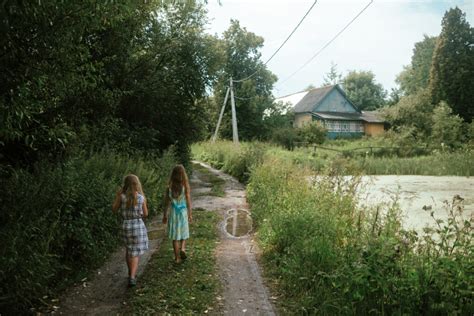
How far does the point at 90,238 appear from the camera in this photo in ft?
19.4

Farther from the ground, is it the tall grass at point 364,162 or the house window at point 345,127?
the house window at point 345,127

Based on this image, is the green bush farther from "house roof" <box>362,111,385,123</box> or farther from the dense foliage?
"house roof" <box>362,111,385,123</box>

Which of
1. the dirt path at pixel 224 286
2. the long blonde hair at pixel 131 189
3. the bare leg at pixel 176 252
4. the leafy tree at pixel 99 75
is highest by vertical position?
the leafy tree at pixel 99 75

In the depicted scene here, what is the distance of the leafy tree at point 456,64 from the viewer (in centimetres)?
3747

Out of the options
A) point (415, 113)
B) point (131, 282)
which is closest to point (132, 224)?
point (131, 282)

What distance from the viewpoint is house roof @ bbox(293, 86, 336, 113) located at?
48.5 m

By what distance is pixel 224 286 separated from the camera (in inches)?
211

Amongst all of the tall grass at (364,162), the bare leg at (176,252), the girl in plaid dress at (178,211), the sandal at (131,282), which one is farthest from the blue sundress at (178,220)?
the tall grass at (364,162)

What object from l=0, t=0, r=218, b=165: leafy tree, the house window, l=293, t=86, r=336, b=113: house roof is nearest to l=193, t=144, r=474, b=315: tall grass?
l=0, t=0, r=218, b=165: leafy tree

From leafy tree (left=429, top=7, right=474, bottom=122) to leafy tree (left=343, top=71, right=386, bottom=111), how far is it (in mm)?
28194

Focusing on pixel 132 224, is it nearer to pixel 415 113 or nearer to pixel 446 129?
pixel 446 129

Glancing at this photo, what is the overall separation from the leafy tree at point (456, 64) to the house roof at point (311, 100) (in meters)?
13.7

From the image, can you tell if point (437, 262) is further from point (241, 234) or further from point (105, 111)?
point (105, 111)

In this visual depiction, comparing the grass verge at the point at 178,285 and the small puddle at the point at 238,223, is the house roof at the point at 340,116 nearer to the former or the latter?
the small puddle at the point at 238,223
